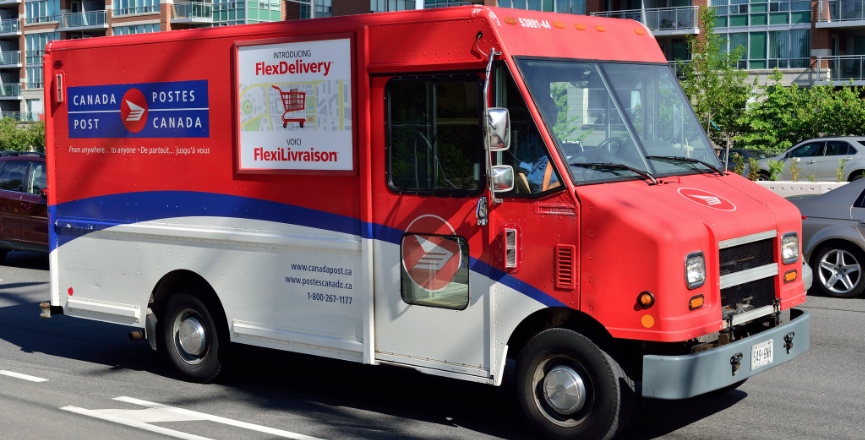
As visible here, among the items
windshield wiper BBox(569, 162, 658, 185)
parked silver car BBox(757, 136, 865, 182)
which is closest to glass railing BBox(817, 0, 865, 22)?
parked silver car BBox(757, 136, 865, 182)

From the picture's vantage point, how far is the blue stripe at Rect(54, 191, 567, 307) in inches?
282

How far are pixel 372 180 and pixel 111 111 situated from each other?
3.02 m

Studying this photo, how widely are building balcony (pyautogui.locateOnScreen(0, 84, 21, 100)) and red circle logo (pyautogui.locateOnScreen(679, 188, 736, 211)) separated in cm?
9154

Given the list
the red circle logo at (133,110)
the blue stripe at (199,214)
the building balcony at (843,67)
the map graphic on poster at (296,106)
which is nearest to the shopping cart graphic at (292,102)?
the map graphic on poster at (296,106)

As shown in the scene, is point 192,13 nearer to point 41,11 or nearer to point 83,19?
point 83,19

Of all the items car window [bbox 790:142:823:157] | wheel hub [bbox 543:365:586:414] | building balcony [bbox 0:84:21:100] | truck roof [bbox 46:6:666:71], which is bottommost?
wheel hub [bbox 543:365:586:414]

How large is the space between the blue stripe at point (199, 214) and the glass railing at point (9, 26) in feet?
290

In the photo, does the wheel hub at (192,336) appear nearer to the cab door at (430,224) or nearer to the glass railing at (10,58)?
the cab door at (430,224)

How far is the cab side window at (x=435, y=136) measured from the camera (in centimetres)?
715

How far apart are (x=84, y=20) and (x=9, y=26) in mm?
12665

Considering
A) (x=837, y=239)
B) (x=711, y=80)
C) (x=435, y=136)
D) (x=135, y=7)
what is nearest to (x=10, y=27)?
(x=135, y=7)

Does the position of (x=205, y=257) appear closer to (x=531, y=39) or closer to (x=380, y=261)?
(x=380, y=261)

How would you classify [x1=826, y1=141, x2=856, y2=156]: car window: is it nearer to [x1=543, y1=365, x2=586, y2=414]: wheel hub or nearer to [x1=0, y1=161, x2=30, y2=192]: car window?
[x1=0, y1=161, x2=30, y2=192]: car window

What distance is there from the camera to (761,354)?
7.00 meters
